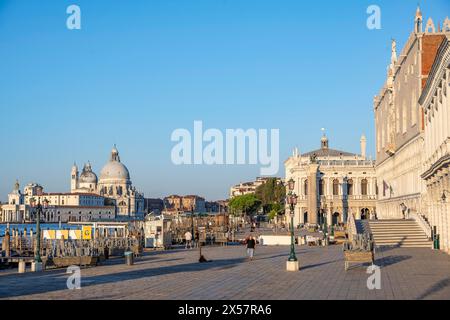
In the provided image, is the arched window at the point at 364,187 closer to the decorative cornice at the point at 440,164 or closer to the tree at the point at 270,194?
the tree at the point at 270,194

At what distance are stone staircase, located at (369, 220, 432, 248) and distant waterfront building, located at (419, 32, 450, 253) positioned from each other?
46.8 inches

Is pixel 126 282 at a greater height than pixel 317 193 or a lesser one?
lesser

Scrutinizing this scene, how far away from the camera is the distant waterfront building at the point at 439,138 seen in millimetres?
29297

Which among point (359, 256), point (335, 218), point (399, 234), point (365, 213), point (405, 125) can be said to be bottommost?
point (359, 256)

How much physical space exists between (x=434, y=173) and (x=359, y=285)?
1466cm

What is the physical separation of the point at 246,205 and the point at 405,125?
107 metres

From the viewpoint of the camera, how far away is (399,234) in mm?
40938

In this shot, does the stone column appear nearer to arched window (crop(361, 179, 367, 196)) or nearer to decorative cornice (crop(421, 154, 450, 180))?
arched window (crop(361, 179, 367, 196))

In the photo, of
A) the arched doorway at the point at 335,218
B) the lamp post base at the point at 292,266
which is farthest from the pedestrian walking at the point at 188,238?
the arched doorway at the point at 335,218

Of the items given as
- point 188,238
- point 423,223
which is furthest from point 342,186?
point 423,223

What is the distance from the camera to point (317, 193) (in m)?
104

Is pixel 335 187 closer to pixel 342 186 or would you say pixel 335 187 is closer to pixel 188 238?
pixel 342 186
